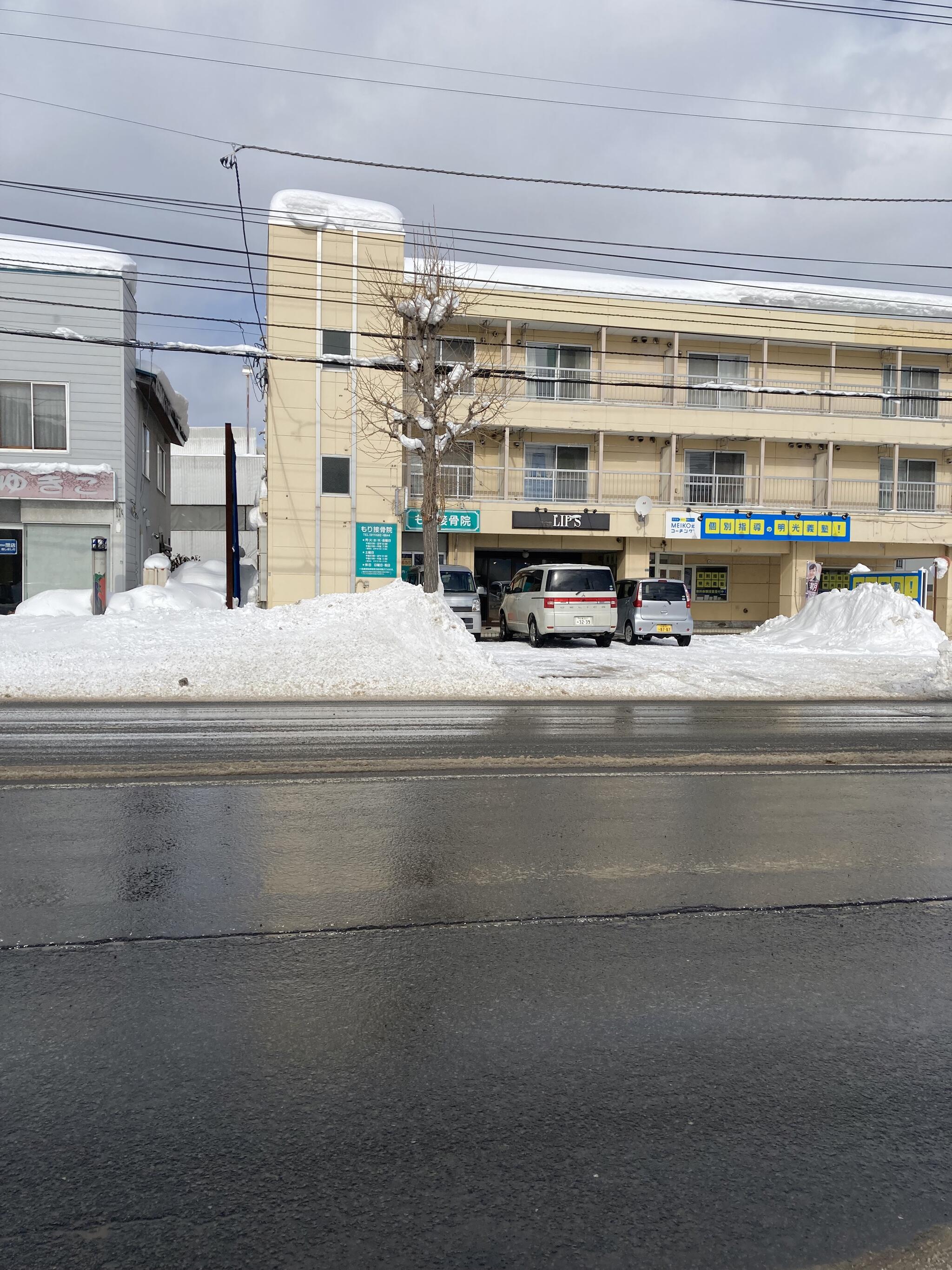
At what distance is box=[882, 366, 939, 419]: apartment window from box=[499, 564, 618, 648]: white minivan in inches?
749

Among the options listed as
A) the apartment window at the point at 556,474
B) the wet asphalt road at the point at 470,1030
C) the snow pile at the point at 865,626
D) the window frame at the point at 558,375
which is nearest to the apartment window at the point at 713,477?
the apartment window at the point at 556,474

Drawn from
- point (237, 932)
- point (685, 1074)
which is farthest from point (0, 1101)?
point (685, 1074)

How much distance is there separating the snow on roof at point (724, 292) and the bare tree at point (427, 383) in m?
1.74

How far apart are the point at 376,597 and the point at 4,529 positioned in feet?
38.9

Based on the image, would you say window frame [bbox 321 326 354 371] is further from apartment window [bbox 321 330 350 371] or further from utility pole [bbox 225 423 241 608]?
utility pole [bbox 225 423 241 608]

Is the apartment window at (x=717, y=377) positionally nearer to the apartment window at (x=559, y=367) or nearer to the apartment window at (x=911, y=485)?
the apartment window at (x=559, y=367)

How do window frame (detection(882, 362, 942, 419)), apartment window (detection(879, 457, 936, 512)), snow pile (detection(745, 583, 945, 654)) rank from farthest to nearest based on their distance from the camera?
apartment window (detection(879, 457, 936, 512)) < window frame (detection(882, 362, 942, 419)) < snow pile (detection(745, 583, 945, 654))

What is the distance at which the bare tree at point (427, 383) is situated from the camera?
913 inches

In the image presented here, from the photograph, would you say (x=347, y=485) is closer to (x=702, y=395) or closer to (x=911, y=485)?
(x=702, y=395)

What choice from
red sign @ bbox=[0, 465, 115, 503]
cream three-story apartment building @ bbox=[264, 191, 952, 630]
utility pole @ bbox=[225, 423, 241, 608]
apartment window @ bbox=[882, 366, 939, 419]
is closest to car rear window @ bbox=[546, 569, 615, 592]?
utility pole @ bbox=[225, 423, 241, 608]

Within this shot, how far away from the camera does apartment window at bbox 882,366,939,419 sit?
3684cm

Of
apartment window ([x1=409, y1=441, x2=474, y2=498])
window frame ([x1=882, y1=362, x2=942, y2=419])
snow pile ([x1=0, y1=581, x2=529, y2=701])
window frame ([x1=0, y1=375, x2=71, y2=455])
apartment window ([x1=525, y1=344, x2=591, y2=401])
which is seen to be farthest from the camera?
window frame ([x1=882, y1=362, x2=942, y2=419])

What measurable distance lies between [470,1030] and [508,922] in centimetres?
110

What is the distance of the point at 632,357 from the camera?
34.9 meters
